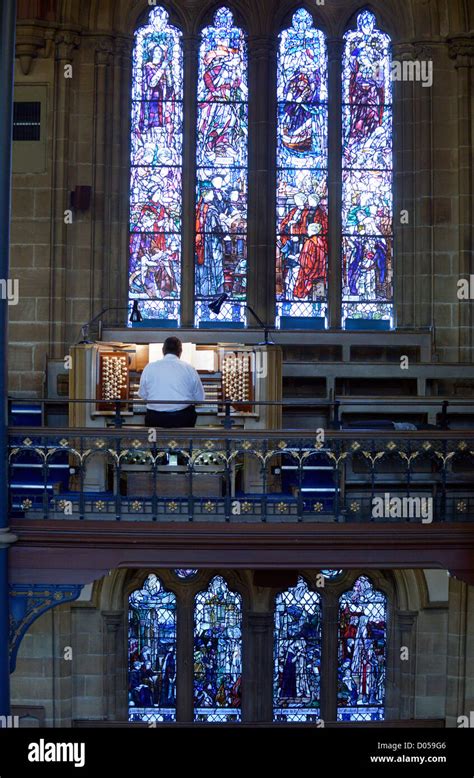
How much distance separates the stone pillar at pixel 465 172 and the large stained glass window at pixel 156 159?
121 inches

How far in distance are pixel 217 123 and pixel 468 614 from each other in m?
5.97

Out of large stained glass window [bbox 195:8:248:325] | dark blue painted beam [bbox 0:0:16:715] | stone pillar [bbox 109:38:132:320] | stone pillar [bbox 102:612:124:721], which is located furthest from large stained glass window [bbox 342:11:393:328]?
dark blue painted beam [bbox 0:0:16:715]

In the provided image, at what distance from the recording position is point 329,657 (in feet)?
46.3

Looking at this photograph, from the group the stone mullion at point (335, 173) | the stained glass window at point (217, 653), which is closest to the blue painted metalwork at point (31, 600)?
the stained glass window at point (217, 653)

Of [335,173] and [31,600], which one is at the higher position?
[335,173]

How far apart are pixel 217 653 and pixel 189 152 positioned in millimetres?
5456

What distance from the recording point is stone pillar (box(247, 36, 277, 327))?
14695 mm

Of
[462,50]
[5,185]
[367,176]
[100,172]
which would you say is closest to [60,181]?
[100,172]

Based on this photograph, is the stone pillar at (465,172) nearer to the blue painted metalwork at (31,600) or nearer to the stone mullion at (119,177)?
the stone mullion at (119,177)

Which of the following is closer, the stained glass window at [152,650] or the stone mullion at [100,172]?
the stained glass window at [152,650]

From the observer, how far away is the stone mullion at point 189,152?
14.8m

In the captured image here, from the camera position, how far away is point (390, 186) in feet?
49.0

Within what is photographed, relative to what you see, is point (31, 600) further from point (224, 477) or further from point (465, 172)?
point (465, 172)

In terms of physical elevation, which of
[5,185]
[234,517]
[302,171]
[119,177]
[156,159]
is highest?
[156,159]
